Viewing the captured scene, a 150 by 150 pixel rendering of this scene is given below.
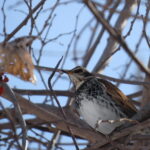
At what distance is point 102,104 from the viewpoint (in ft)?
A: 14.3

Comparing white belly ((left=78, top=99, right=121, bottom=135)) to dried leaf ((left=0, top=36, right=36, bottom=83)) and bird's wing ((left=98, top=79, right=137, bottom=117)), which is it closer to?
bird's wing ((left=98, top=79, right=137, bottom=117))

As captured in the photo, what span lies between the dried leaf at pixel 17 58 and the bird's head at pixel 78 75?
143 cm

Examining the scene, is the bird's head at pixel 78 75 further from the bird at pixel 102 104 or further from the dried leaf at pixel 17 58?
the dried leaf at pixel 17 58

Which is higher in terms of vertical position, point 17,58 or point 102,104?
point 102,104

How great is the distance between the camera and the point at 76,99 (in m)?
4.59

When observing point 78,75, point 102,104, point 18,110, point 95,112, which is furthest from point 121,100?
point 18,110

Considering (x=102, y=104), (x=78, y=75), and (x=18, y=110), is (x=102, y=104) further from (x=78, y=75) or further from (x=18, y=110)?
(x=18, y=110)

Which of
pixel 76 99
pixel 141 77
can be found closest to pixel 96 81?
pixel 76 99

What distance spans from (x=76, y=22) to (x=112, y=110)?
1318 mm

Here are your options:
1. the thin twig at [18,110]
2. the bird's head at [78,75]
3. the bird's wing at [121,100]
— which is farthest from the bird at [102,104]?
the thin twig at [18,110]

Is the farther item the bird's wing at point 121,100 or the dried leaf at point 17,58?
the bird's wing at point 121,100

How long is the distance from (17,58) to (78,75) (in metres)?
1.75

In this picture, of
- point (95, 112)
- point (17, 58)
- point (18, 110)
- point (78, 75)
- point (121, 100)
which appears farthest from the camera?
point (78, 75)

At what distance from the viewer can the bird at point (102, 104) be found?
434 cm
